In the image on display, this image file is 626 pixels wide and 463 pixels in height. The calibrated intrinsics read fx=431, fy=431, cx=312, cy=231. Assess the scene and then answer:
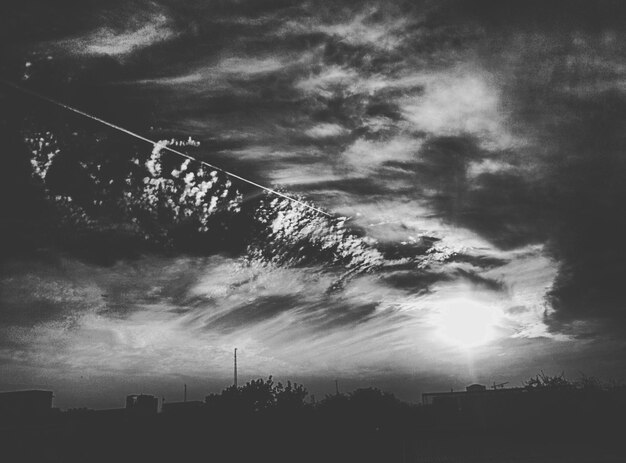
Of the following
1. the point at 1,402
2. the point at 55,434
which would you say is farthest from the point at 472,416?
the point at 1,402

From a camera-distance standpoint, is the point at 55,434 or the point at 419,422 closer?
the point at 55,434

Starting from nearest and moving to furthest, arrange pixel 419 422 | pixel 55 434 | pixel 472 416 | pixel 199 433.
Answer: pixel 199 433 < pixel 55 434 < pixel 419 422 < pixel 472 416

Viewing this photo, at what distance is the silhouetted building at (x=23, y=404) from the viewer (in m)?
35.9

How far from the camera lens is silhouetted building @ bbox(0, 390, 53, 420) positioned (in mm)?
35866

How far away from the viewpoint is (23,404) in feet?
120

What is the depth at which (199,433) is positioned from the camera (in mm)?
25016

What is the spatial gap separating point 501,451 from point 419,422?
32.4 feet

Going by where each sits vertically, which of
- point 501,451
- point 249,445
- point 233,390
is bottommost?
point 501,451

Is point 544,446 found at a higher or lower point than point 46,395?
lower

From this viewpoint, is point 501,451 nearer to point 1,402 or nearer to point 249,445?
point 249,445

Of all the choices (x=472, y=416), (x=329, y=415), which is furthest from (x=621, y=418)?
(x=329, y=415)

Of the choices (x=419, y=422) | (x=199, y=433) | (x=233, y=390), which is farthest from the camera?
(x=419, y=422)

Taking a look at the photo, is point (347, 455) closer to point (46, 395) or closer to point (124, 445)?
point (124, 445)

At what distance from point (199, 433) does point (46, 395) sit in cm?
2139
